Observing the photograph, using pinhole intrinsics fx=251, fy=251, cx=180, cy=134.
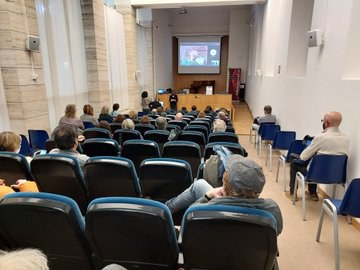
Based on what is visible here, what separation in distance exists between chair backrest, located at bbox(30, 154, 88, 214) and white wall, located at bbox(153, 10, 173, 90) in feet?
39.3

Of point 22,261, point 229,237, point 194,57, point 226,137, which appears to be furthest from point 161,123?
point 194,57

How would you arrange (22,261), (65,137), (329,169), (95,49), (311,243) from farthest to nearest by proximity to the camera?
(95,49)
(329,169)
(311,243)
(65,137)
(22,261)

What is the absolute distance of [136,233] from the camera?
1323 millimetres

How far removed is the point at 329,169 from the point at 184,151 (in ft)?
5.75

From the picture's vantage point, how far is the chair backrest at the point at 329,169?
9.79ft

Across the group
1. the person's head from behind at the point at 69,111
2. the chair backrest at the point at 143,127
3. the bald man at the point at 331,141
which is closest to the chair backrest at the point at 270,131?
the bald man at the point at 331,141

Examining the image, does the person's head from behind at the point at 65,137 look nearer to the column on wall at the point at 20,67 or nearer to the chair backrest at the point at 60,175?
the chair backrest at the point at 60,175

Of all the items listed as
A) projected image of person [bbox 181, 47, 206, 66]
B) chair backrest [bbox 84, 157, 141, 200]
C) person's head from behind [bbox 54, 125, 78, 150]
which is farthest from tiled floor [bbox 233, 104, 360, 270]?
projected image of person [bbox 181, 47, 206, 66]

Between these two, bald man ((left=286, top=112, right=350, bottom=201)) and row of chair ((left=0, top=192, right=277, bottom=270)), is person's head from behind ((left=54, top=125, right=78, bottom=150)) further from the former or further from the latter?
bald man ((left=286, top=112, right=350, bottom=201))

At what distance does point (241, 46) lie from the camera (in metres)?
15.1

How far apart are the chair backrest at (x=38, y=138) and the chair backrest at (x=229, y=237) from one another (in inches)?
155

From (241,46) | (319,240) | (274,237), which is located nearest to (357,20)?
(319,240)

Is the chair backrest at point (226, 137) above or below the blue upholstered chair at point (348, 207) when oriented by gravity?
above

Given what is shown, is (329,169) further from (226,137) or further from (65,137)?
(65,137)
